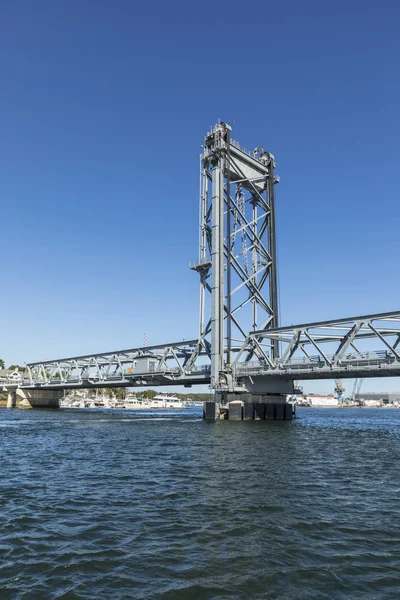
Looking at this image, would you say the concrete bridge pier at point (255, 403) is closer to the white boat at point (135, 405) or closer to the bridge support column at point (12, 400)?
the bridge support column at point (12, 400)

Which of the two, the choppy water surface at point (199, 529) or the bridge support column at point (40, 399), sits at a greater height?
the choppy water surface at point (199, 529)

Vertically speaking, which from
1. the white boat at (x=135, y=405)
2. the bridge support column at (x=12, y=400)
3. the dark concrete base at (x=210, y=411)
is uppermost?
the dark concrete base at (x=210, y=411)

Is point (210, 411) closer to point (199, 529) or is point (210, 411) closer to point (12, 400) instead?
point (199, 529)

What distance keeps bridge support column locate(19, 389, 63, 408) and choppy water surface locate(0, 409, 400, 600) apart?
99.3 m

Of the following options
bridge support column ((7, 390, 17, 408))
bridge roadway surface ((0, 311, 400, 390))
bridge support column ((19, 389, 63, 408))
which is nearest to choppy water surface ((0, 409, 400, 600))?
bridge roadway surface ((0, 311, 400, 390))

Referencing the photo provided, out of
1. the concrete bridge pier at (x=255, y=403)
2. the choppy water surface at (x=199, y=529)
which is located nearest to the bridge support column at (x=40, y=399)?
the concrete bridge pier at (x=255, y=403)

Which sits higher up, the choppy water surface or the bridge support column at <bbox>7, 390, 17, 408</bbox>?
the choppy water surface

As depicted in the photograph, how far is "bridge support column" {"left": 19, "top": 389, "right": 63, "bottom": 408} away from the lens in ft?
383

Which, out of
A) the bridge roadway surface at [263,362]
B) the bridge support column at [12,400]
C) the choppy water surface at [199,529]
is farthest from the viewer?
the bridge support column at [12,400]

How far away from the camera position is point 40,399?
11862cm

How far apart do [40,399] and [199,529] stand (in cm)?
11652

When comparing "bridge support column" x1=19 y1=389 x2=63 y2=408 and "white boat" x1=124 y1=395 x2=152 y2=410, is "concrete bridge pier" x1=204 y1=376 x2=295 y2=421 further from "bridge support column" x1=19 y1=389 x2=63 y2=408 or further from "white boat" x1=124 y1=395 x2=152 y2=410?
"white boat" x1=124 y1=395 x2=152 y2=410

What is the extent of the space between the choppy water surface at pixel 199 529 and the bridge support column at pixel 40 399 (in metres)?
99.3

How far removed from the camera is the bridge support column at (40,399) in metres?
117
